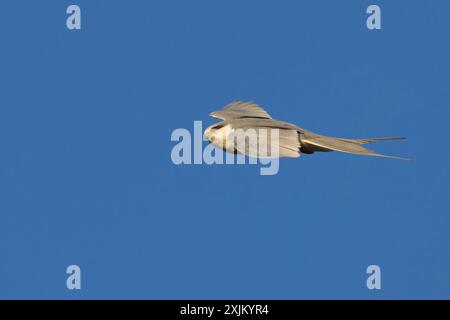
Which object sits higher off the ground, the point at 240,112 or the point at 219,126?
the point at 240,112

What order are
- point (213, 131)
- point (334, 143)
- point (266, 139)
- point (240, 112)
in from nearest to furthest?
point (266, 139) → point (334, 143) → point (213, 131) → point (240, 112)

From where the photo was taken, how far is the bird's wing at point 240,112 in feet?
55.3

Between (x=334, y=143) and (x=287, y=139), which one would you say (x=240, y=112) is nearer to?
(x=334, y=143)

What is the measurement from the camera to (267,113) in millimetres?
17625

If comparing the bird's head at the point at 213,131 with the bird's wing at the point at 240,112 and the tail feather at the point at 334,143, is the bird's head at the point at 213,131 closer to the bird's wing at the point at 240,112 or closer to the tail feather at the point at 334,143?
the bird's wing at the point at 240,112

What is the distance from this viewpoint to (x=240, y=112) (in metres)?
17.4

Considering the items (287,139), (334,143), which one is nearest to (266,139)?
(287,139)

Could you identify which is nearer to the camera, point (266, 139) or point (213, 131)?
point (266, 139)

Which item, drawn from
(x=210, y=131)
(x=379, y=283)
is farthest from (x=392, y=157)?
(x=210, y=131)

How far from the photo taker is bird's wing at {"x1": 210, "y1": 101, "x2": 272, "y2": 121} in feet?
55.3

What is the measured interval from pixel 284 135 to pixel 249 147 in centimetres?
72

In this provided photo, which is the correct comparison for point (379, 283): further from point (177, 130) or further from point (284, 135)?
point (177, 130)

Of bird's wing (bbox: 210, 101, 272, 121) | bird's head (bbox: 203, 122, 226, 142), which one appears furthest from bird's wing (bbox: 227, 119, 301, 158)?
bird's wing (bbox: 210, 101, 272, 121)

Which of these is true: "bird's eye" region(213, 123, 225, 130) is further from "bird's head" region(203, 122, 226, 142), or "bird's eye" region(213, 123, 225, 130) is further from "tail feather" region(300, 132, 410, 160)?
"tail feather" region(300, 132, 410, 160)
